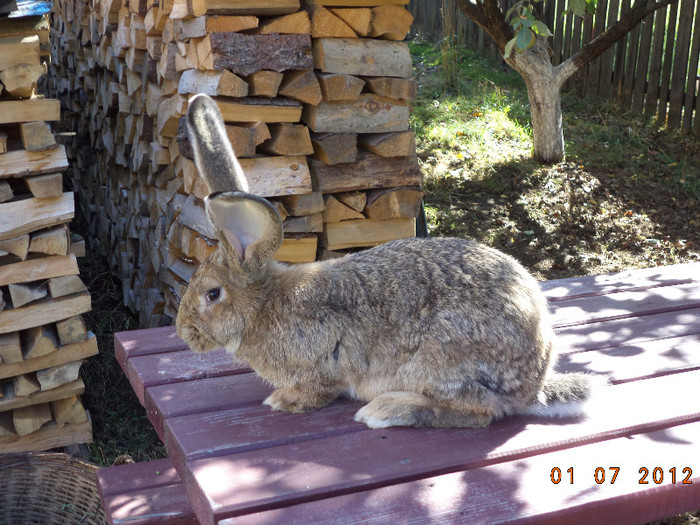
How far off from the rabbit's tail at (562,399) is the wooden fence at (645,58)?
634cm

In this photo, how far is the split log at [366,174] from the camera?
4031 mm

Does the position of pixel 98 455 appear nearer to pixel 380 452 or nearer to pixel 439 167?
pixel 380 452

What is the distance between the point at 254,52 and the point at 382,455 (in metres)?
2.39

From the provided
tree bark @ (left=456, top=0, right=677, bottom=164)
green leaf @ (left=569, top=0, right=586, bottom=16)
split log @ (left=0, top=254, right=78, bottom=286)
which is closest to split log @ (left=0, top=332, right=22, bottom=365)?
split log @ (left=0, top=254, right=78, bottom=286)

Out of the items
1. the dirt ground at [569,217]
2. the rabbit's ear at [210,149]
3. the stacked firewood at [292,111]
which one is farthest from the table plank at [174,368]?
the dirt ground at [569,217]

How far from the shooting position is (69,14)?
7.25m

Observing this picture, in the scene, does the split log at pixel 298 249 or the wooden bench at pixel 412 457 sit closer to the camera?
the wooden bench at pixel 412 457

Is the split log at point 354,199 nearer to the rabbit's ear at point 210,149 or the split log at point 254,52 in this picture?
the split log at point 254,52

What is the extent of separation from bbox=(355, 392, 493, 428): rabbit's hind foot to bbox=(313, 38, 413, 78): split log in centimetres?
216

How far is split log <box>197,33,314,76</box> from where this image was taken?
12.2ft

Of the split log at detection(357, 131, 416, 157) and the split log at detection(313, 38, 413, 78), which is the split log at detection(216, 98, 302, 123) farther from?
the split log at detection(357, 131, 416, 157)

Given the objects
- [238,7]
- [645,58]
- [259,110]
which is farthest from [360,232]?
[645,58]

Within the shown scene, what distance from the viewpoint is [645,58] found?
837cm

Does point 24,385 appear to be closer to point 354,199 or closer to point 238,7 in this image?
point 354,199
